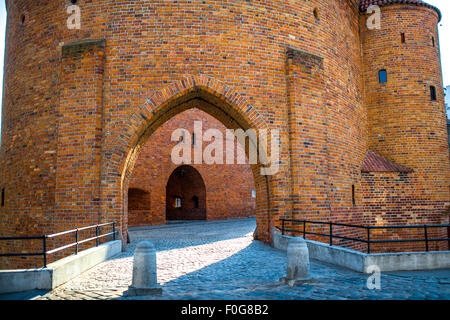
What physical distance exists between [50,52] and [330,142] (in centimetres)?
819

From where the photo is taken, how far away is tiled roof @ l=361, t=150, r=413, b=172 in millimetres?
12484

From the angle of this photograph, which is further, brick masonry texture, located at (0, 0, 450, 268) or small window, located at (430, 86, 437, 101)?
small window, located at (430, 86, 437, 101)

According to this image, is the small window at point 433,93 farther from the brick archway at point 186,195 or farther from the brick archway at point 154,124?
the brick archway at point 186,195

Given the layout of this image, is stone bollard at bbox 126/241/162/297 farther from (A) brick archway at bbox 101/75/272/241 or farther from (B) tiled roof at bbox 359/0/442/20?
(B) tiled roof at bbox 359/0/442/20

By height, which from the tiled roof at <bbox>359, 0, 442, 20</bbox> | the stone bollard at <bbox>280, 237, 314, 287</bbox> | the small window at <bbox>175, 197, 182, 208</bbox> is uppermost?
the tiled roof at <bbox>359, 0, 442, 20</bbox>

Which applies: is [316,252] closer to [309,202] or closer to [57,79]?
[309,202]

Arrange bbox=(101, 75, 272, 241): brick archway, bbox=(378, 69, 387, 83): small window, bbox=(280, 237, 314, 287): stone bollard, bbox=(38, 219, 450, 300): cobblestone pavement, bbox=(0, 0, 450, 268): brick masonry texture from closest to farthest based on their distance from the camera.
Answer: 1. bbox=(38, 219, 450, 300): cobblestone pavement
2. bbox=(280, 237, 314, 287): stone bollard
3. bbox=(101, 75, 272, 241): brick archway
4. bbox=(0, 0, 450, 268): brick masonry texture
5. bbox=(378, 69, 387, 83): small window

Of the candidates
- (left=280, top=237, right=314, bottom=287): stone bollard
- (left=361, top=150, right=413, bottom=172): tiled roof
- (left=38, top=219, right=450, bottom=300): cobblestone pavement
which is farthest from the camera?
(left=361, top=150, right=413, bottom=172): tiled roof

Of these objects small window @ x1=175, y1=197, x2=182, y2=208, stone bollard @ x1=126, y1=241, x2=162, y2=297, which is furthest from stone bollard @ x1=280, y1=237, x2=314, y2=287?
small window @ x1=175, y1=197, x2=182, y2=208

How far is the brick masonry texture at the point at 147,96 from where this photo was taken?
9000 millimetres

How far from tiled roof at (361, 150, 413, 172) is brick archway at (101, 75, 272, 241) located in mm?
4557

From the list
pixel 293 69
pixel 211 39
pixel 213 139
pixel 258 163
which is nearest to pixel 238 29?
pixel 211 39

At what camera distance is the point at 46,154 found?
9289 millimetres

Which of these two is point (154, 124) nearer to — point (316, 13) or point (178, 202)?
point (316, 13)
